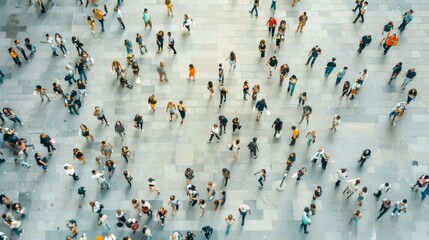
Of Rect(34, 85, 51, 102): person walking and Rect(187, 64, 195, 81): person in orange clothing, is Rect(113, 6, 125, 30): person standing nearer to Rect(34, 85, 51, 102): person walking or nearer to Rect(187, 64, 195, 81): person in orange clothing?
Rect(187, 64, 195, 81): person in orange clothing

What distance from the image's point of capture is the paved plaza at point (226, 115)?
2095 centimetres

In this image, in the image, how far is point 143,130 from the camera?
75.4 ft

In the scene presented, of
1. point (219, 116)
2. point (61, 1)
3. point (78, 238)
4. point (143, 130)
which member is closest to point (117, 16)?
point (61, 1)

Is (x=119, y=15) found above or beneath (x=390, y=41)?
above

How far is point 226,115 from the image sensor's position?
23484 mm

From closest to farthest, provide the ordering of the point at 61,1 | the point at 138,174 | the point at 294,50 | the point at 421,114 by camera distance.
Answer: the point at 138,174
the point at 421,114
the point at 294,50
the point at 61,1

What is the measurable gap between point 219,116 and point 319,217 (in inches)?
249

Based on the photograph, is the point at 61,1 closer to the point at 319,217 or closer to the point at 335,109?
the point at 335,109

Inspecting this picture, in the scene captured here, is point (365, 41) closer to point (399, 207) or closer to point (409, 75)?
point (409, 75)

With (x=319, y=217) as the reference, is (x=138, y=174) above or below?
above

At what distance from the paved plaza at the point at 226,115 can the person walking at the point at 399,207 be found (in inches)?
12.0

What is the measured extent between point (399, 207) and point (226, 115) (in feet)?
29.0

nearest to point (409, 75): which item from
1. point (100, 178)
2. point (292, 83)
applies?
point (292, 83)

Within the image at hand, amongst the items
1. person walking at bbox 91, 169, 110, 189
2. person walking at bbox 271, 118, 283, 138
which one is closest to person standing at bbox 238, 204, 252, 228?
person walking at bbox 271, 118, 283, 138
